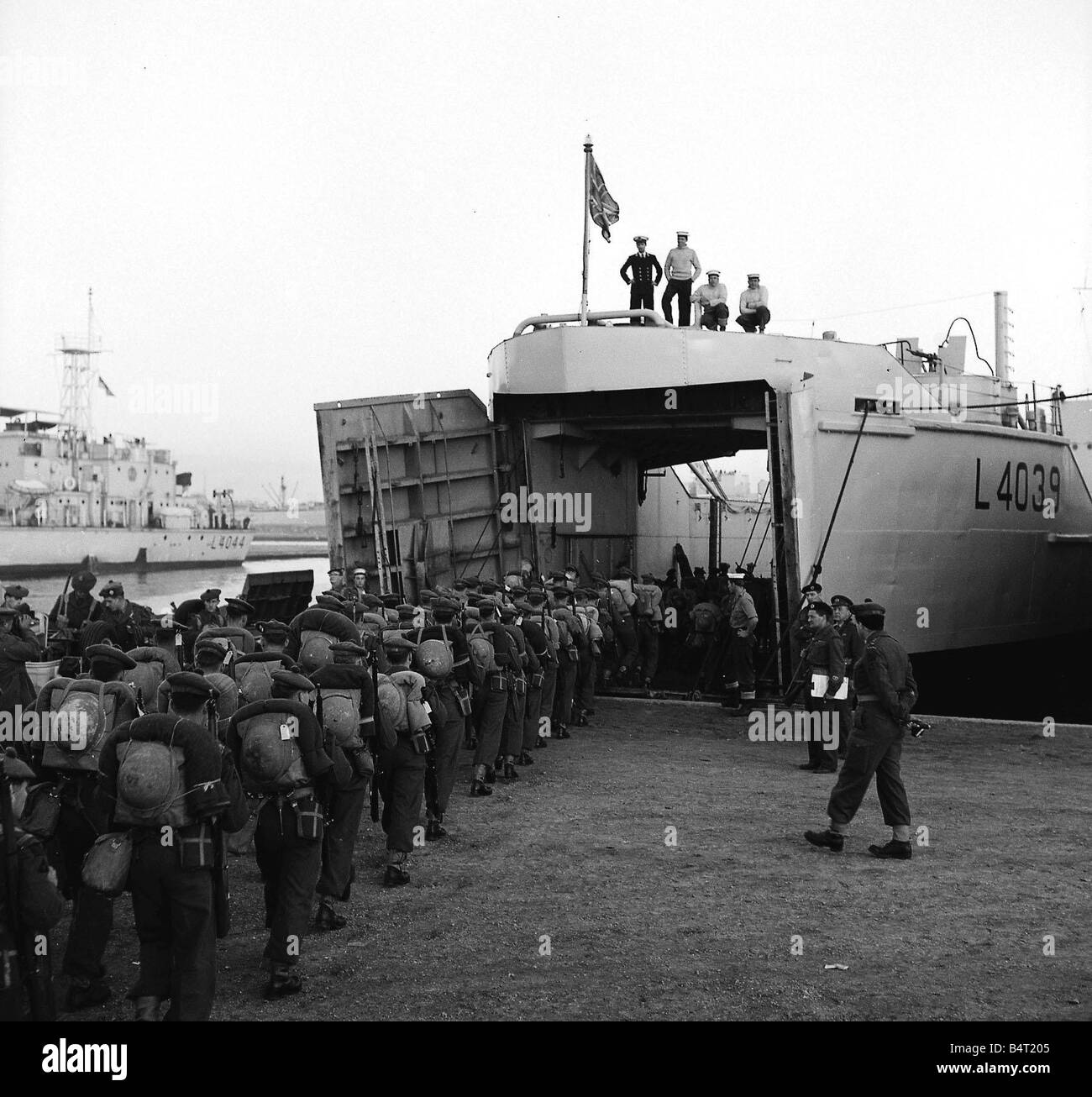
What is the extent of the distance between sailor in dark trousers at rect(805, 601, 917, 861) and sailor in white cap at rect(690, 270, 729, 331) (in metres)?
8.83

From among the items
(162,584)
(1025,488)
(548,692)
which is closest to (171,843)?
(548,692)

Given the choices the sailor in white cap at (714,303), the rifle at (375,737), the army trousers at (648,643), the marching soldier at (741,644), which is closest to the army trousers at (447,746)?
the rifle at (375,737)

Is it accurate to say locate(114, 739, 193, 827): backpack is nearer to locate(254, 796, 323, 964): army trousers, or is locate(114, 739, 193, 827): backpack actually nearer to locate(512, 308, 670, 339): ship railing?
locate(254, 796, 323, 964): army trousers

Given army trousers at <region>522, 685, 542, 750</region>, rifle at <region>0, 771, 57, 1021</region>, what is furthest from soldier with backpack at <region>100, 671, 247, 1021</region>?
army trousers at <region>522, 685, 542, 750</region>

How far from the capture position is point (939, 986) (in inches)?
193

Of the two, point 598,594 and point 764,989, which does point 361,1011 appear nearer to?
point 764,989

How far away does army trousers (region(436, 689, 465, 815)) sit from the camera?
7.75 m

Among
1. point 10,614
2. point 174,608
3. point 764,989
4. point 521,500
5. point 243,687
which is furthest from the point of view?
point 521,500

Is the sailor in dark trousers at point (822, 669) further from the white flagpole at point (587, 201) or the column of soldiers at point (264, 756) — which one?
the white flagpole at point (587, 201)

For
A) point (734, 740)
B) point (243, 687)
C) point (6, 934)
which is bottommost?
point (734, 740)

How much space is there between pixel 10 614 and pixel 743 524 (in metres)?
19.9

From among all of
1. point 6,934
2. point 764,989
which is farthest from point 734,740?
point 6,934
